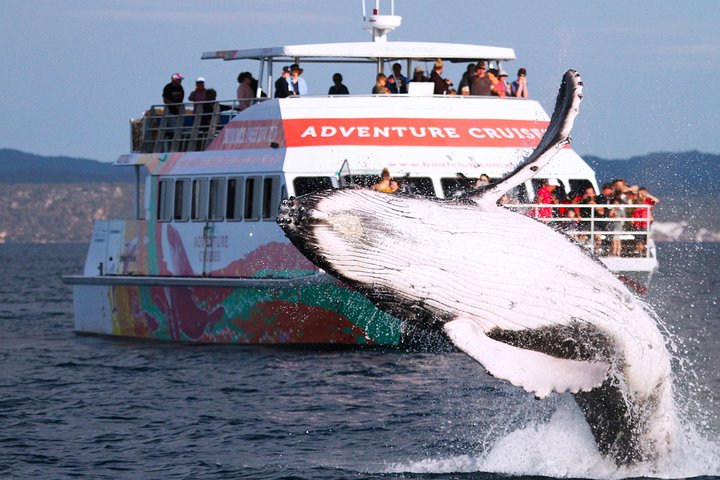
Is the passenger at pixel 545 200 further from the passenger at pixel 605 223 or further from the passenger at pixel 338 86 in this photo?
the passenger at pixel 338 86

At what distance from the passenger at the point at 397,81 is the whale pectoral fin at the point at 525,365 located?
16310 mm

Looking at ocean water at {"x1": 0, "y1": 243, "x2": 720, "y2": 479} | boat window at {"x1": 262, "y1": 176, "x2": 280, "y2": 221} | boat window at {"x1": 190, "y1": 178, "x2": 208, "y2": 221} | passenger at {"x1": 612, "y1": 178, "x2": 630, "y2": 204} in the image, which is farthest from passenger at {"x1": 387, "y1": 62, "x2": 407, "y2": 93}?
ocean water at {"x1": 0, "y1": 243, "x2": 720, "y2": 479}

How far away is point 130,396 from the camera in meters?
17.8

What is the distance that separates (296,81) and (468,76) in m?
2.91

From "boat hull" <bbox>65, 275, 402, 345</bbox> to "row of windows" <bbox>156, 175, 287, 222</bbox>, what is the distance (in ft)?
4.12

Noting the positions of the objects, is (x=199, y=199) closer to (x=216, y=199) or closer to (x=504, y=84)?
(x=216, y=199)

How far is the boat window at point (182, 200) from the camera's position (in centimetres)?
2488

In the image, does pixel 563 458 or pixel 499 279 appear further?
pixel 563 458

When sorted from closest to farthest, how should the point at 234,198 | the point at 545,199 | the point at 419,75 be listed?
the point at 545,199 < the point at 234,198 < the point at 419,75

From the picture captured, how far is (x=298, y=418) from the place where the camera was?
15438mm

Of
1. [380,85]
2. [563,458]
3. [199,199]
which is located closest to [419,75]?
[380,85]

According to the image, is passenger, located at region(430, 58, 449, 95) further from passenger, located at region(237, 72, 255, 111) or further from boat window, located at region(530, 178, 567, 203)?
passenger, located at region(237, 72, 255, 111)

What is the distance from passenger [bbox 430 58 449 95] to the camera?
2409cm

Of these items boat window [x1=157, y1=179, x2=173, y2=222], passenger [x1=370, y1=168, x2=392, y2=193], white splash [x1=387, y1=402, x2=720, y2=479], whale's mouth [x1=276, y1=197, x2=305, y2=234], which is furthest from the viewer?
boat window [x1=157, y1=179, x2=173, y2=222]
